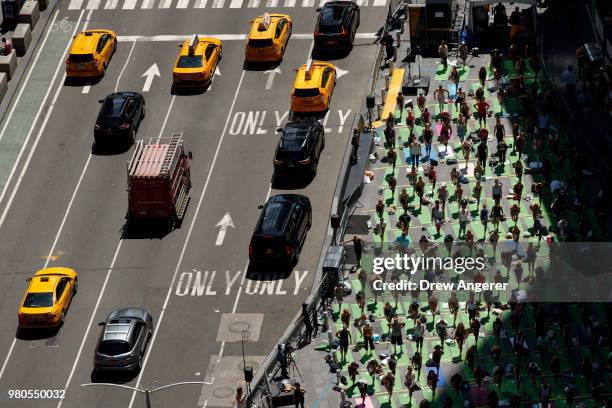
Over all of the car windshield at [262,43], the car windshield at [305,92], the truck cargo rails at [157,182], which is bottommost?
the truck cargo rails at [157,182]

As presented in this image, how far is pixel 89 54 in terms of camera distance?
121m

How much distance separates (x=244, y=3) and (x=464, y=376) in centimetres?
4044

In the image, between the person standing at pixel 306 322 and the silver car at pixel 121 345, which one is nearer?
the person standing at pixel 306 322

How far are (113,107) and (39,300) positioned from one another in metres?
16.1

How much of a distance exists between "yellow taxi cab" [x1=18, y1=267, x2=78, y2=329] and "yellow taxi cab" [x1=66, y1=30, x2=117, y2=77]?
20.8 metres

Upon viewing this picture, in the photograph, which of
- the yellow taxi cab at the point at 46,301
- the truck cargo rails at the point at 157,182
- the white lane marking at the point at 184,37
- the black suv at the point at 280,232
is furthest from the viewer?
the white lane marking at the point at 184,37

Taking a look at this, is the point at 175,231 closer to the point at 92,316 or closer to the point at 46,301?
the point at 92,316

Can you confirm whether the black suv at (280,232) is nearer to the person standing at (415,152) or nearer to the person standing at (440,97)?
the person standing at (415,152)

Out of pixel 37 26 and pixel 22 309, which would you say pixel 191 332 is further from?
pixel 37 26

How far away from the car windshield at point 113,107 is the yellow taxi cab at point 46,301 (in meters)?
13.8

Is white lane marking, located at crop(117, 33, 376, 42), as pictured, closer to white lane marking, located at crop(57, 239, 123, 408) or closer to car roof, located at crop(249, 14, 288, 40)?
car roof, located at crop(249, 14, 288, 40)

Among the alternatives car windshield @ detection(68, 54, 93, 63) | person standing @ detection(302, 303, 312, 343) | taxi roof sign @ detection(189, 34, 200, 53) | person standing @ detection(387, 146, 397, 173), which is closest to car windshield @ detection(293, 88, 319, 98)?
taxi roof sign @ detection(189, 34, 200, 53)

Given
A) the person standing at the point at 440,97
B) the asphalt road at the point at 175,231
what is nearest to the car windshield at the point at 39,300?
the asphalt road at the point at 175,231

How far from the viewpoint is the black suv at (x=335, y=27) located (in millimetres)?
120438
